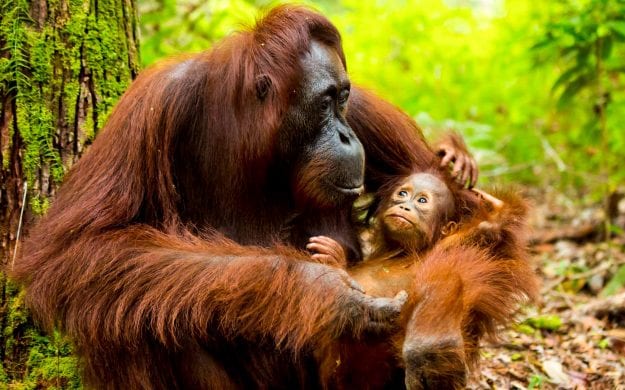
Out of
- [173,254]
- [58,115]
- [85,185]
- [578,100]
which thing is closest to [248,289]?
[173,254]

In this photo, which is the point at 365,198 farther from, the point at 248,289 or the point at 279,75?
the point at 248,289

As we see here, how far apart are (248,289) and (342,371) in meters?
0.65

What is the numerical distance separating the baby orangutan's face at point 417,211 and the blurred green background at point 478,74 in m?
3.67

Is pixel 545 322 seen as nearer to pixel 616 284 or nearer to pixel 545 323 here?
pixel 545 323

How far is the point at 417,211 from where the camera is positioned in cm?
388

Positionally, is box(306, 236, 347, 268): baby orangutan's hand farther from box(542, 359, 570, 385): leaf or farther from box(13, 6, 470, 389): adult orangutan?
box(542, 359, 570, 385): leaf

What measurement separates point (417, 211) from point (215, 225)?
1088 mm

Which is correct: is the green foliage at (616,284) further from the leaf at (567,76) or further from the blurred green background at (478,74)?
the blurred green background at (478,74)

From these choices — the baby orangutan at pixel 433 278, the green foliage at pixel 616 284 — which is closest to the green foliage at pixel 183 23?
the baby orangutan at pixel 433 278

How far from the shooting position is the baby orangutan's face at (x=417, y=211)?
3.84m

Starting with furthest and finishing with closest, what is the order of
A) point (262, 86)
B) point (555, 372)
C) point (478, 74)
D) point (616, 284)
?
point (478, 74)
point (616, 284)
point (555, 372)
point (262, 86)

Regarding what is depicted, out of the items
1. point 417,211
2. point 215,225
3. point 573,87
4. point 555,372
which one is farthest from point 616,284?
point 215,225

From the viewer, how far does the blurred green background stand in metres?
7.71

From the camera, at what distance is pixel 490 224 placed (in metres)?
3.81
